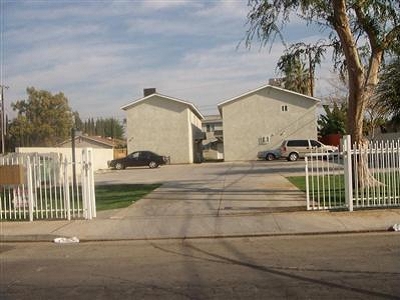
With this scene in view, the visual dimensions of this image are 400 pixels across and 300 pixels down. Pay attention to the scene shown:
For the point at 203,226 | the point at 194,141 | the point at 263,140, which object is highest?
the point at 194,141

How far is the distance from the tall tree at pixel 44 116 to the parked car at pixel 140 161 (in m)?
27.5

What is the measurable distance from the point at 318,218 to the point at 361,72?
586 centimetres

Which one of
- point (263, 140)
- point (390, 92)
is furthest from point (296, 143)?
point (390, 92)

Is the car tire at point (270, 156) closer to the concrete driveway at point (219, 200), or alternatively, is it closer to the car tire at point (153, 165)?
the car tire at point (153, 165)

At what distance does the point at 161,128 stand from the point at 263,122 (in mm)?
9133

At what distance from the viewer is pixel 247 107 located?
52.0 meters

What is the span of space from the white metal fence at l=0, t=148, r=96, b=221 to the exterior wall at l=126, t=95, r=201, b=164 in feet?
122

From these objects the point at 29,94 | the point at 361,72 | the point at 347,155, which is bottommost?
the point at 347,155

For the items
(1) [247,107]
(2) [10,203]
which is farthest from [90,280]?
(1) [247,107]

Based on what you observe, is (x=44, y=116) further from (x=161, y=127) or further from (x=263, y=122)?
(x=263, y=122)

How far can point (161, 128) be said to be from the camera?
5306cm

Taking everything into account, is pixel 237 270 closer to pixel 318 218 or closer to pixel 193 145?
pixel 318 218

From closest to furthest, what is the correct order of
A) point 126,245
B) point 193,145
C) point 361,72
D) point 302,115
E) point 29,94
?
point 126,245 < point 361,72 < point 302,115 < point 193,145 < point 29,94

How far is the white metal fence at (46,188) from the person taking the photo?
14.4m
